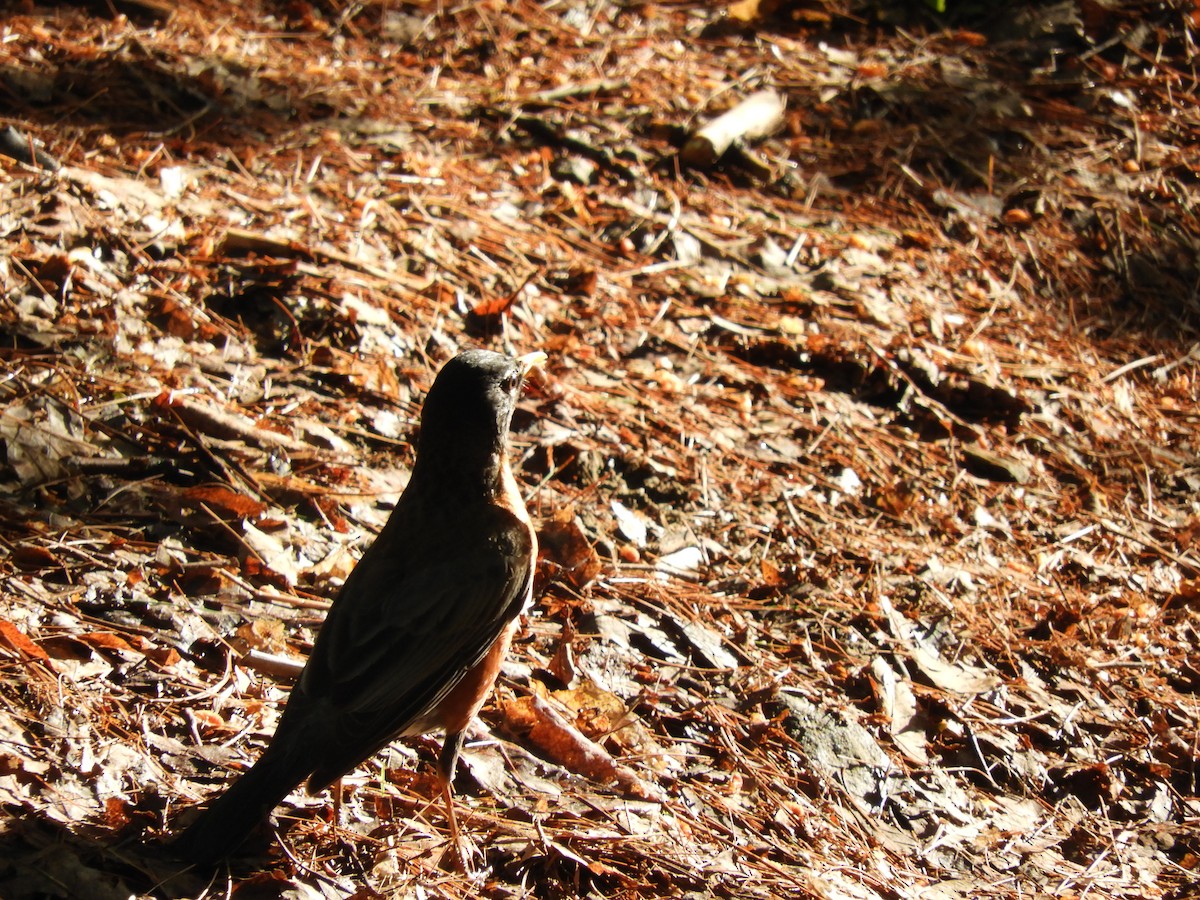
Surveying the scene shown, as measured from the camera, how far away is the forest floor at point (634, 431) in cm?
355

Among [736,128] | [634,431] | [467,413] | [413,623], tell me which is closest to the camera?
[413,623]

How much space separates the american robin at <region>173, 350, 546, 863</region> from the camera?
9.98 feet

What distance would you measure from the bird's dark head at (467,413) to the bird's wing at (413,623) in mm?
214

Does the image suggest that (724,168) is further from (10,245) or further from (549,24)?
(10,245)

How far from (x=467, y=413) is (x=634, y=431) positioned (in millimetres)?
1650

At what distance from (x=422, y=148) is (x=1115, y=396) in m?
4.37

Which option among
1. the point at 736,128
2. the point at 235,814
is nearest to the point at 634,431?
the point at 235,814

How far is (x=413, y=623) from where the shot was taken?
3.49 m

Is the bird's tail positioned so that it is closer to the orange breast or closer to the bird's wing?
the bird's wing

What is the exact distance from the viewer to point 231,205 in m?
5.86

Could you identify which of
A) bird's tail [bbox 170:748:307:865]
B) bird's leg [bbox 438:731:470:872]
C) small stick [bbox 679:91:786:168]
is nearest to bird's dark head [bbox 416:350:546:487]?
bird's leg [bbox 438:731:470:872]

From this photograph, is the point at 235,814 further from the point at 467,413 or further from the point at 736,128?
the point at 736,128

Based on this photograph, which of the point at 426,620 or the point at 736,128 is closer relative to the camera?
the point at 426,620

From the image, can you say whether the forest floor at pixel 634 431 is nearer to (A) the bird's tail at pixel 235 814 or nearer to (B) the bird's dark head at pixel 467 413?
(A) the bird's tail at pixel 235 814
